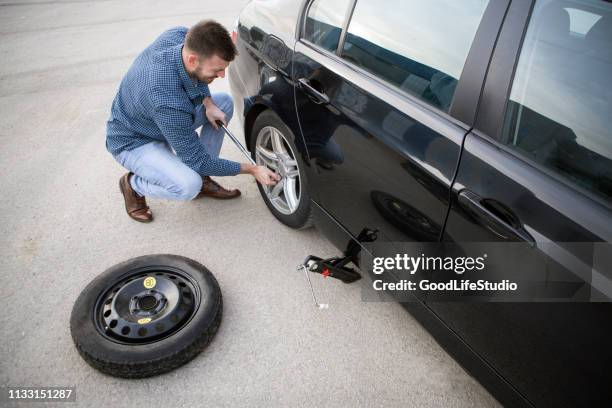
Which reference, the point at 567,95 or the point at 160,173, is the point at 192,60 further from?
the point at 567,95

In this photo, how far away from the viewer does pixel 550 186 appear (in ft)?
3.75

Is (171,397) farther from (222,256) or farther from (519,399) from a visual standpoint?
(519,399)

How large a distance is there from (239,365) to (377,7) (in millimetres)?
1702

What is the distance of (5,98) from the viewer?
4.41 metres

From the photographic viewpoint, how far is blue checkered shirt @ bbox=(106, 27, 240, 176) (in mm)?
2059

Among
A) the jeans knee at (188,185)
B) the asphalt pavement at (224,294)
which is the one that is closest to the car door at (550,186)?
the asphalt pavement at (224,294)

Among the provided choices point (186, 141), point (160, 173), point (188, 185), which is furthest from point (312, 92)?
point (160, 173)

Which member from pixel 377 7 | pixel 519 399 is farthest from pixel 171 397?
pixel 377 7

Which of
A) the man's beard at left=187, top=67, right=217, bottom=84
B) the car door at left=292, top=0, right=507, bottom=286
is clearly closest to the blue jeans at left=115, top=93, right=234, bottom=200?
the man's beard at left=187, top=67, right=217, bottom=84

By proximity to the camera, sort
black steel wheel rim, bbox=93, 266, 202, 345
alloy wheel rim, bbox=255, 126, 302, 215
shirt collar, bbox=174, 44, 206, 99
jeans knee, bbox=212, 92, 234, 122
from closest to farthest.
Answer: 1. black steel wheel rim, bbox=93, 266, 202, 345
2. shirt collar, bbox=174, 44, 206, 99
3. alloy wheel rim, bbox=255, 126, 302, 215
4. jeans knee, bbox=212, 92, 234, 122

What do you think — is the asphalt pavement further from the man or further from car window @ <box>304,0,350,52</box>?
car window @ <box>304,0,350,52</box>

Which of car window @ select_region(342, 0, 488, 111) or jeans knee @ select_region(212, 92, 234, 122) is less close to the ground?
car window @ select_region(342, 0, 488, 111)

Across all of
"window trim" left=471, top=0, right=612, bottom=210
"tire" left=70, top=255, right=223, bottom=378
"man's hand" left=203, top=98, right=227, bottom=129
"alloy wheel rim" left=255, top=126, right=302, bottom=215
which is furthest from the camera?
"man's hand" left=203, top=98, right=227, bottom=129

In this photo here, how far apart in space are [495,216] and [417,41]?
2.39ft
